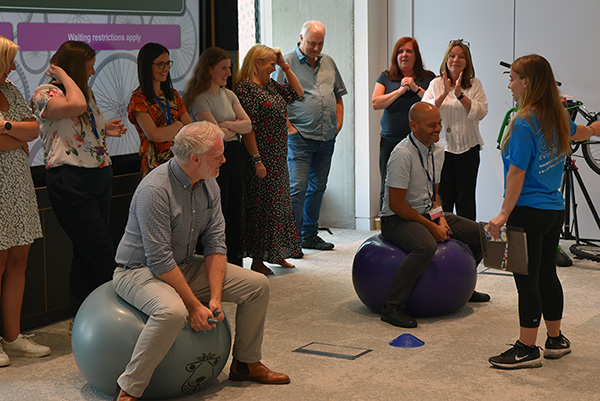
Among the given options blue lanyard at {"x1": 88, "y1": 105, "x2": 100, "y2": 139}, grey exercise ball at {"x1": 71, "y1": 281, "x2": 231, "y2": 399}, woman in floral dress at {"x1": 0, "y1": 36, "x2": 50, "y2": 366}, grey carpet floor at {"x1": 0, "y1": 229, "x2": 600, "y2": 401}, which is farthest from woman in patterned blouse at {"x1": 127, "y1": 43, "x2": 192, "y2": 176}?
grey exercise ball at {"x1": 71, "y1": 281, "x2": 231, "y2": 399}

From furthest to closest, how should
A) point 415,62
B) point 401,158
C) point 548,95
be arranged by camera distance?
point 415,62
point 401,158
point 548,95

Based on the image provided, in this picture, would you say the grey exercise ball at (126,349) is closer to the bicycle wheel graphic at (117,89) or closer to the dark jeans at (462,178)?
the bicycle wheel graphic at (117,89)

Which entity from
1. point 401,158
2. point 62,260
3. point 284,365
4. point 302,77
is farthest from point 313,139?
point 284,365

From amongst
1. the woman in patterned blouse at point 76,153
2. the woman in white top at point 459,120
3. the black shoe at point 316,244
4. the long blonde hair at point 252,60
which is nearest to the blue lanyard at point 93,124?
the woman in patterned blouse at point 76,153

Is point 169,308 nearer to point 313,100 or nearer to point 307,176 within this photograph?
point 307,176

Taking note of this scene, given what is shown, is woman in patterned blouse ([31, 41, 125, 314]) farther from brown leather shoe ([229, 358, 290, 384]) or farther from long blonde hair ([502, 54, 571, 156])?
long blonde hair ([502, 54, 571, 156])

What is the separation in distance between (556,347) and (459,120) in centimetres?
229

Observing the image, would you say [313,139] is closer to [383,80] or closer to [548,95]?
[383,80]

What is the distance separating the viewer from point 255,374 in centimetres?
347

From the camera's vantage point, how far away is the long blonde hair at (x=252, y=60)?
5438 mm

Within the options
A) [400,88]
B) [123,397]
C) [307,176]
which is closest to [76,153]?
[123,397]

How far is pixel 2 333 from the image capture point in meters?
4.21

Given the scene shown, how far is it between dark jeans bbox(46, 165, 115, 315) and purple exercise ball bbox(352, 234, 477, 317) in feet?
4.45

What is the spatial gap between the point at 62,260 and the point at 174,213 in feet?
5.25
